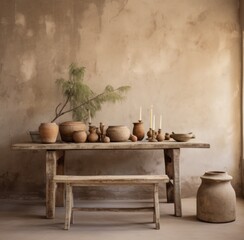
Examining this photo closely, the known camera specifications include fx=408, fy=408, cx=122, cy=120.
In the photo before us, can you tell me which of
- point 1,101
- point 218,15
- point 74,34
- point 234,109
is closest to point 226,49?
point 218,15

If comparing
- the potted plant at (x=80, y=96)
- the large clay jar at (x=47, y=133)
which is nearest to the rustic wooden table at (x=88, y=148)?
the large clay jar at (x=47, y=133)

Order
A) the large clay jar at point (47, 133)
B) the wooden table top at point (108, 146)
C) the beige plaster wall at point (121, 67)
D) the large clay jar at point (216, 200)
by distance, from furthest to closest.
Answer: the beige plaster wall at point (121, 67)
the large clay jar at point (47, 133)
the wooden table top at point (108, 146)
the large clay jar at point (216, 200)

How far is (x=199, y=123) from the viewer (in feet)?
18.0

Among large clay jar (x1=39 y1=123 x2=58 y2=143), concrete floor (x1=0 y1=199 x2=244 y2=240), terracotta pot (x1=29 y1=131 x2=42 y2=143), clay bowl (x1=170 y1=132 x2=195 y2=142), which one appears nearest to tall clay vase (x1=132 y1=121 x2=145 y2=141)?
clay bowl (x1=170 y1=132 x2=195 y2=142)

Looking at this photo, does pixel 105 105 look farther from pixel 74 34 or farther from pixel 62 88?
pixel 74 34

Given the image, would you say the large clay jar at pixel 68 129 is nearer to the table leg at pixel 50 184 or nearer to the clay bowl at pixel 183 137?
the table leg at pixel 50 184

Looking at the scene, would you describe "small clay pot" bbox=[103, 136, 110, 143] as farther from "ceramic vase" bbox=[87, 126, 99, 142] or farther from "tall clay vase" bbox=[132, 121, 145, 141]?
"tall clay vase" bbox=[132, 121, 145, 141]

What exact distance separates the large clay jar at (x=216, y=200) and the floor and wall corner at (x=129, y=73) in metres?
1.25

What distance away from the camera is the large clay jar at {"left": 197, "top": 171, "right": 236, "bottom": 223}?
4.15 metres

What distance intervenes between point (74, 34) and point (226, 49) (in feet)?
6.73

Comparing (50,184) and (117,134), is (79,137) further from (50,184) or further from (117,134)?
(50,184)

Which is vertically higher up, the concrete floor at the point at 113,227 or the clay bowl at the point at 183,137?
the clay bowl at the point at 183,137

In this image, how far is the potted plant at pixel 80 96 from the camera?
527 cm

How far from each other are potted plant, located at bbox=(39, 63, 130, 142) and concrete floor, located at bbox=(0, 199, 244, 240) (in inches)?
51.1
